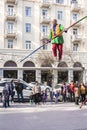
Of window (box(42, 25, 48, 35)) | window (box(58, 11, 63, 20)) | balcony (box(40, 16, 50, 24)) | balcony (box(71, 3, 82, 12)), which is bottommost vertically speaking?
window (box(42, 25, 48, 35))

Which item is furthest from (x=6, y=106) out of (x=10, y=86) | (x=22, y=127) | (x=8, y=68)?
(x=8, y=68)

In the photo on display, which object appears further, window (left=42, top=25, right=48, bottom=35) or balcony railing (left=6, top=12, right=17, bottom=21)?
window (left=42, top=25, right=48, bottom=35)

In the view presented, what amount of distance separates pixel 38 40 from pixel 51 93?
25.2m

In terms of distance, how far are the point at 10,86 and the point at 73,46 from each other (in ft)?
97.8

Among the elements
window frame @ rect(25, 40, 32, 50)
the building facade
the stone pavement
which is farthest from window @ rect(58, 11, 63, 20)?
the stone pavement

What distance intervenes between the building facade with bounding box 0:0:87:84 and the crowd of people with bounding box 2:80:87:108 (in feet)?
72.3

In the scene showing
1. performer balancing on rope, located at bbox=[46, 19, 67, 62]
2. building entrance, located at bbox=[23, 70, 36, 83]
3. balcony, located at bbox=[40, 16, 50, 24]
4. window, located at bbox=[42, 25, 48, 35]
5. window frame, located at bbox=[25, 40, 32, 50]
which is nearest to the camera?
performer balancing on rope, located at bbox=[46, 19, 67, 62]

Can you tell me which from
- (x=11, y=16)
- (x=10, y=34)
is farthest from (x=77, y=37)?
(x=11, y=16)

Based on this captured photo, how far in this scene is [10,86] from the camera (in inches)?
891

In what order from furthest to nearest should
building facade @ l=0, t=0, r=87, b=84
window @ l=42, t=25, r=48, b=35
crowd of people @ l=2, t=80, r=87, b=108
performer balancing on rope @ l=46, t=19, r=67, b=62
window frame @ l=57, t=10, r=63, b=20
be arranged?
window frame @ l=57, t=10, r=63, b=20
window @ l=42, t=25, r=48, b=35
building facade @ l=0, t=0, r=87, b=84
crowd of people @ l=2, t=80, r=87, b=108
performer balancing on rope @ l=46, t=19, r=67, b=62

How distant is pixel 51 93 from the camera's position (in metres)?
24.5

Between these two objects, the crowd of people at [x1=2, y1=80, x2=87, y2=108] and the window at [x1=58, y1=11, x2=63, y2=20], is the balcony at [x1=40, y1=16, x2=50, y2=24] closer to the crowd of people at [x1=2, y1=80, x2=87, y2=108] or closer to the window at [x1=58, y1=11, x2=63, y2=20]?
the window at [x1=58, y1=11, x2=63, y2=20]

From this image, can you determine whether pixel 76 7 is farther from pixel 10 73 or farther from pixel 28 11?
pixel 10 73

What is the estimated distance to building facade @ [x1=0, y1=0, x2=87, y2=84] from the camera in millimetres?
46875
